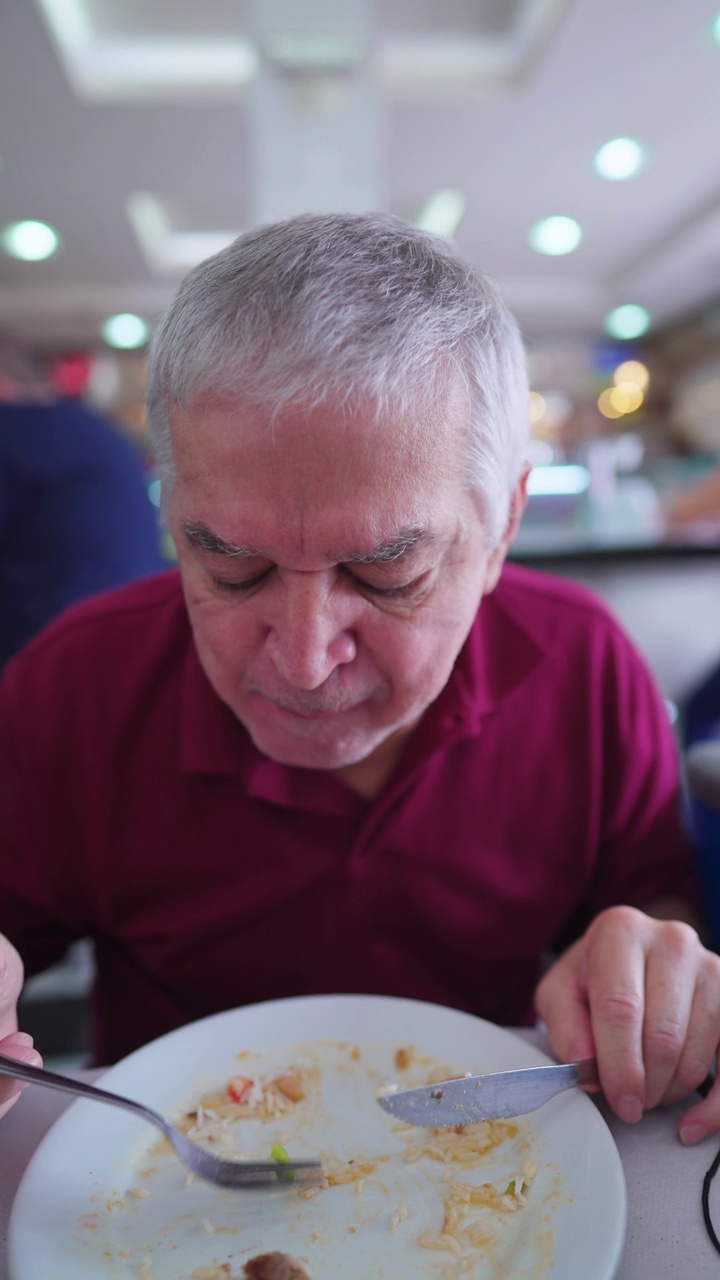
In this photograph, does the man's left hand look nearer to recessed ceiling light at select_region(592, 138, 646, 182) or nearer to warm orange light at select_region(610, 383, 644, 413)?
recessed ceiling light at select_region(592, 138, 646, 182)

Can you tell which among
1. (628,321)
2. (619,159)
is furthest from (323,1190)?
(628,321)

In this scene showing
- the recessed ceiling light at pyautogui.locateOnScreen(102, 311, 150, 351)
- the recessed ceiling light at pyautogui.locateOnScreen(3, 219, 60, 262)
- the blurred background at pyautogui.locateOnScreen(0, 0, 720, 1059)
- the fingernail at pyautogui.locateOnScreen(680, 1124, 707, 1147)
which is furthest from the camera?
the recessed ceiling light at pyautogui.locateOnScreen(102, 311, 150, 351)

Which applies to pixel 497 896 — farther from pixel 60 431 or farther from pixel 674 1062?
pixel 60 431

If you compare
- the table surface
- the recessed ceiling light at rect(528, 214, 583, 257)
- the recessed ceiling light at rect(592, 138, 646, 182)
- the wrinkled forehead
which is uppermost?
the recessed ceiling light at rect(528, 214, 583, 257)

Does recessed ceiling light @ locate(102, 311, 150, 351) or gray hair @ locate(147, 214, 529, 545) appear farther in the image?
recessed ceiling light @ locate(102, 311, 150, 351)

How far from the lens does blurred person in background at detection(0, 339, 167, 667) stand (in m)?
2.38

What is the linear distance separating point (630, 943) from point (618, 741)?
40cm

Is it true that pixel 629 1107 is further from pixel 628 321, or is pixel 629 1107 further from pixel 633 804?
pixel 628 321

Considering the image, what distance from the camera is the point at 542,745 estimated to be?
3.77ft

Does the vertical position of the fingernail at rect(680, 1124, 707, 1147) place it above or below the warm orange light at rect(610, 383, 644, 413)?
below

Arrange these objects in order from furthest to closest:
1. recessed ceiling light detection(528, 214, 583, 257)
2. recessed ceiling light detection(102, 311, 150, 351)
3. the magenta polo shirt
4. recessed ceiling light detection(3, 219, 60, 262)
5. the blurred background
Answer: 1. recessed ceiling light detection(102, 311, 150, 351)
2. recessed ceiling light detection(528, 214, 583, 257)
3. recessed ceiling light detection(3, 219, 60, 262)
4. the blurred background
5. the magenta polo shirt

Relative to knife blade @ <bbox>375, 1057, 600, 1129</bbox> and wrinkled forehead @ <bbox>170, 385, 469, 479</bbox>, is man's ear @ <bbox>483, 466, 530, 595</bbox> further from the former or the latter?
knife blade @ <bbox>375, 1057, 600, 1129</bbox>

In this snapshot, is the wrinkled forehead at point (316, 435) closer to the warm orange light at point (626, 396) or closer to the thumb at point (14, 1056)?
the thumb at point (14, 1056)

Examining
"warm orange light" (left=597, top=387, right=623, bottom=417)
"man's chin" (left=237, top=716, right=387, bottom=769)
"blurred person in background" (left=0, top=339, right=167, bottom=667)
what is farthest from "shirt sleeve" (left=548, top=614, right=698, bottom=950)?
"warm orange light" (left=597, top=387, right=623, bottom=417)
